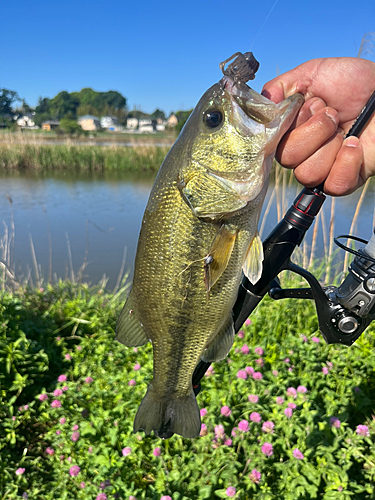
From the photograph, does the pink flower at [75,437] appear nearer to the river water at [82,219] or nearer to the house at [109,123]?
the river water at [82,219]

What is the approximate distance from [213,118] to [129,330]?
89cm

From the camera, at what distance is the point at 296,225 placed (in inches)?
57.9

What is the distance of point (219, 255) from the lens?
1.26 m

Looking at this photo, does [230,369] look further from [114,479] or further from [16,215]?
[16,215]

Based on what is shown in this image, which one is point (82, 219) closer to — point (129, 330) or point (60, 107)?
point (129, 330)

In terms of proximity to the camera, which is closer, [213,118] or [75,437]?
[213,118]

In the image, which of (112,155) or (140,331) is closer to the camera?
(140,331)

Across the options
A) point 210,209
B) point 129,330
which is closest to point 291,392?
point 129,330

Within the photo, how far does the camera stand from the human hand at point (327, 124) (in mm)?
1336

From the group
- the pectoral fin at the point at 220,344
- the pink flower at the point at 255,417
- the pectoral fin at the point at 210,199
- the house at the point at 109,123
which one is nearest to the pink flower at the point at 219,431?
the pink flower at the point at 255,417

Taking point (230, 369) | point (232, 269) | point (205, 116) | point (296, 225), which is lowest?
point (230, 369)

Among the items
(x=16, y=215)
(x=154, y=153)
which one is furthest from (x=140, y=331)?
(x=154, y=153)

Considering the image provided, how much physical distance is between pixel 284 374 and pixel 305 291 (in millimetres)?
1283

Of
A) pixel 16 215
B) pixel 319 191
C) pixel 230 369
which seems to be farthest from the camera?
pixel 16 215
